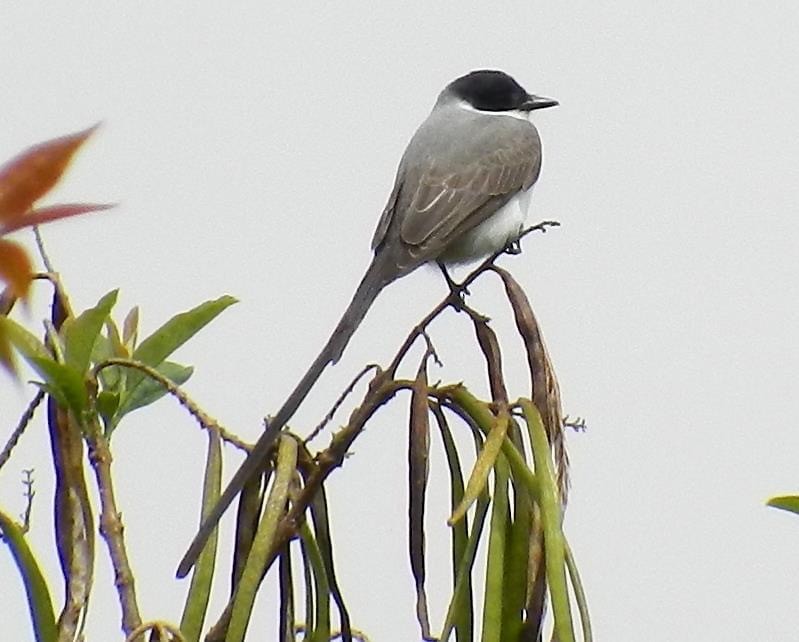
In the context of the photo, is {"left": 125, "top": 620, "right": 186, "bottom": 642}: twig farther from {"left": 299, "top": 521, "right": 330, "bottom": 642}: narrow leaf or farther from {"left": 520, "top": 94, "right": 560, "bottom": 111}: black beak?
{"left": 520, "top": 94, "right": 560, "bottom": 111}: black beak

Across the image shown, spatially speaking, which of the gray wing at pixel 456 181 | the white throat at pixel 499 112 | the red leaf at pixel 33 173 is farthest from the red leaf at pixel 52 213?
the white throat at pixel 499 112

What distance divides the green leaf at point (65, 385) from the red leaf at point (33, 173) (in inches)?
41.9

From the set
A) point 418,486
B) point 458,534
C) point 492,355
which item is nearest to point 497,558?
point 458,534

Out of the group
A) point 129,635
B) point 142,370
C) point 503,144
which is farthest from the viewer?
point 503,144

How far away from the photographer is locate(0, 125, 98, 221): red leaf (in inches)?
30.8

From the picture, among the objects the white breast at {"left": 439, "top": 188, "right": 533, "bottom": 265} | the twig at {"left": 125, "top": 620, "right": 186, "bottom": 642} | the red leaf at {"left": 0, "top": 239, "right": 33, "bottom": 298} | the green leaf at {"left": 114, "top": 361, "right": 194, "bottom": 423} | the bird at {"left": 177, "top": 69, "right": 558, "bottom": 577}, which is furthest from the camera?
the white breast at {"left": 439, "top": 188, "right": 533, "bottom": 265}

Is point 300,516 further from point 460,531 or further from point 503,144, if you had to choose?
point 503,144

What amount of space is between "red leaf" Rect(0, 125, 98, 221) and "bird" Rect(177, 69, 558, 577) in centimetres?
330

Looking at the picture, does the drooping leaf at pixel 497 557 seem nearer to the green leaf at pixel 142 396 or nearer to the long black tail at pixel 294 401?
the long black tail at pixel 294 401

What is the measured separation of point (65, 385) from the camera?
1936 mm

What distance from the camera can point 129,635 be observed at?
1699 millimetres

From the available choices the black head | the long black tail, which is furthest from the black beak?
the long black tail

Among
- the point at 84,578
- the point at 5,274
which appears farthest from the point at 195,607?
the point at 5,274

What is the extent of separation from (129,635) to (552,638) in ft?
1.70
